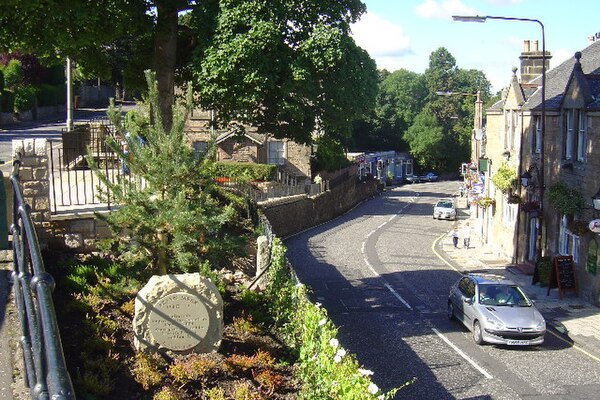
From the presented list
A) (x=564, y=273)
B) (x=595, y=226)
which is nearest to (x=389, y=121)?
(x=564, y=273)

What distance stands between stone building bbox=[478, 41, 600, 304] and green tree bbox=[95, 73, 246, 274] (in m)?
14.9

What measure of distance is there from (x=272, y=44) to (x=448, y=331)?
9.41 metres

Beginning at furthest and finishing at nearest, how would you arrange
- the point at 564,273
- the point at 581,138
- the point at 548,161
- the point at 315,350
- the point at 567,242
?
the point at 548,161, the point at 567,242, the point at 581,138, the point at 564,273, the point at 315,350

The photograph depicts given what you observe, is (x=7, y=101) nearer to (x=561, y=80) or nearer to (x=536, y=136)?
(x=536, y=136)

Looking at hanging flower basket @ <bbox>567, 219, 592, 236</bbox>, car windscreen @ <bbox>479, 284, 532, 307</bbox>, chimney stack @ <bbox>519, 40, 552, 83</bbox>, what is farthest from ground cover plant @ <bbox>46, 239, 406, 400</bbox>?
chimney stack @ <bbox>519, 40, 552, 83</bbox>

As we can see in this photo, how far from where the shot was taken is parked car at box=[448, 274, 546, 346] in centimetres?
1733

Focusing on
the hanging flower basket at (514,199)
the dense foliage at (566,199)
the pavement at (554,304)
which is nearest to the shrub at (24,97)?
the pavement at (554,304)

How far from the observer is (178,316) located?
33.2 ft

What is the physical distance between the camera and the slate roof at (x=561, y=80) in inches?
1007

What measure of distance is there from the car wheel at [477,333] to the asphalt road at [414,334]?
218 mm

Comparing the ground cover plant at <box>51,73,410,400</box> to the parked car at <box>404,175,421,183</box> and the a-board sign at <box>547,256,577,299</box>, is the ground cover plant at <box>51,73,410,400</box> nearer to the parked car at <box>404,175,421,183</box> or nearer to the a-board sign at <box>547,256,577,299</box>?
the a-board sign at <box>547,256,577,299</box>

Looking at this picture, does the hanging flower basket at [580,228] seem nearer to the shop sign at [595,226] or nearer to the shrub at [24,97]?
the shop sign at [595,226]

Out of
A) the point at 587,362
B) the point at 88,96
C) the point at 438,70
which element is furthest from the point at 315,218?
the point at 438,70

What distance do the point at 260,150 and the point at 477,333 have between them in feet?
103
